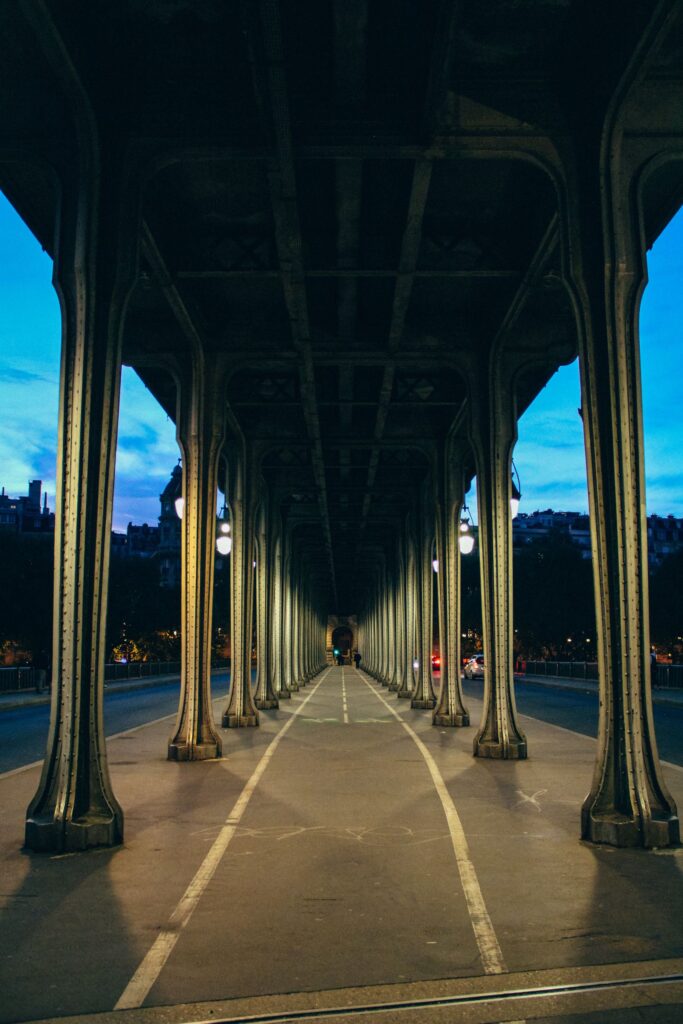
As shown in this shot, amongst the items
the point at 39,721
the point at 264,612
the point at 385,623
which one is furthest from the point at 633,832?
the point at 385,623

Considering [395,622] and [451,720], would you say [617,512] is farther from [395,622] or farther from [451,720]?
[395,622]

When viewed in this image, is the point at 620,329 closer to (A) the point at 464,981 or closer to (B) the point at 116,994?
(A) the point at 464,981

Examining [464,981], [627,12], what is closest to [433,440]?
[627,12]

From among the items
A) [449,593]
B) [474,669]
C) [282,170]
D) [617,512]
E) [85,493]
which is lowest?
[474,669]

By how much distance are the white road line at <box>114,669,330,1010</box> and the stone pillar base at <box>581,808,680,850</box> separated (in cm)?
371

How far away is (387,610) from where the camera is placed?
59.2 m

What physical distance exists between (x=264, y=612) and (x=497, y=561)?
17851mm

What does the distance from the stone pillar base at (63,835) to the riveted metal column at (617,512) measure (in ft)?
16.1

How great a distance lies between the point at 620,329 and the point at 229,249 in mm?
7421

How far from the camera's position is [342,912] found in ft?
22.9

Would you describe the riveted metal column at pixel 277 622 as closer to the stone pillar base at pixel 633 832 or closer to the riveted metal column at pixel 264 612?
the riveted metal column at pixel 264 612

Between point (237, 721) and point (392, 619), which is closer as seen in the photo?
point (237, 721)

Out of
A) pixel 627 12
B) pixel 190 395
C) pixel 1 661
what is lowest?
pixel 1 661

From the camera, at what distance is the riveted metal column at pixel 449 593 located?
24078 millimetres
